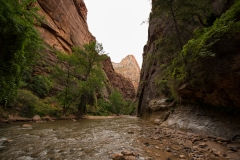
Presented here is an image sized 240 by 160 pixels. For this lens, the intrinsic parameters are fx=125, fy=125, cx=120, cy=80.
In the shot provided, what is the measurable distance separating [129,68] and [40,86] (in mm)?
118668

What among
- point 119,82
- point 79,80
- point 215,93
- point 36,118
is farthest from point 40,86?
point 119,82

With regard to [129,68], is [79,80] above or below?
below

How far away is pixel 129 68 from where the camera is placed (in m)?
132

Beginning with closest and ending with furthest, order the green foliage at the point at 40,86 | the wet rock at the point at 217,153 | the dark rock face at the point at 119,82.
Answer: the wet rock at the point at 217,153 < the green foliage at the point at 40,86 < the dark rock face at the point at 119,82

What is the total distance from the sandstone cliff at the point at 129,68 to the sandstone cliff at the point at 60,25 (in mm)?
85690

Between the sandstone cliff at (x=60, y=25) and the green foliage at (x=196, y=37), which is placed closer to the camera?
the green foliage at (x=196, y=37)

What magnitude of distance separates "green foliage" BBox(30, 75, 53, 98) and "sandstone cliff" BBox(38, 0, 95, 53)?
11427mm

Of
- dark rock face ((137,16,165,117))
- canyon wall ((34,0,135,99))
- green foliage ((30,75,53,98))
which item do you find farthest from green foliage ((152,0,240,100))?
canyon wall ((34,0,135,99))

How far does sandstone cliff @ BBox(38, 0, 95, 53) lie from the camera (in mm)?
25906

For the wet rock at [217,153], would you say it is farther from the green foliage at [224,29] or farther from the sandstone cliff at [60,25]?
the sandstone cliff at [60,25]

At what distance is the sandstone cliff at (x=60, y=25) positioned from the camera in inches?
1020

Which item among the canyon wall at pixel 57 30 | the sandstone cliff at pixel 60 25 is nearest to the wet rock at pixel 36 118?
the canyon wall at pixel 57 30

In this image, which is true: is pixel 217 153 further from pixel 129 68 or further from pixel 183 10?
pixel 129 68

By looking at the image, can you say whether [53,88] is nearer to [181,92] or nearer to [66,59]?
[66,59]
